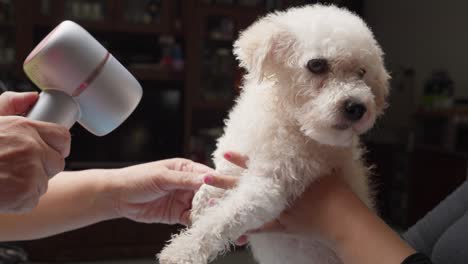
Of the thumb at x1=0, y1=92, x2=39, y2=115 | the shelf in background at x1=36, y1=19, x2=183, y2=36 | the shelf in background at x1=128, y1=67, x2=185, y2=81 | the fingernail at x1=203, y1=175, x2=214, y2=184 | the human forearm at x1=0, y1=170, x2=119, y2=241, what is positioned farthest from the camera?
the shelf in background at x1=128, y1=67, x2=185, y2=81

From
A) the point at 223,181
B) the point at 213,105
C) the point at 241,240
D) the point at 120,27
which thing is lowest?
the point at 213,105

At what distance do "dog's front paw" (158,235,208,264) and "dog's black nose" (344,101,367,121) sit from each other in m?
0.34

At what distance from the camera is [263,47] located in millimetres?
795

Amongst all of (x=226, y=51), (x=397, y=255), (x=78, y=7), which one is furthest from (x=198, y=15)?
(x=397, y=255)

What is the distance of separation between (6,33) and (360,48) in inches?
112

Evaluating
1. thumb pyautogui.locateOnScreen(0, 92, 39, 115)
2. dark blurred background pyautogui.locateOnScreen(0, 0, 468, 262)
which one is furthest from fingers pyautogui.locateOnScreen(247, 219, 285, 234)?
dark blurred background pyautogui.locateOnScreen(0, 0, 468, 262)

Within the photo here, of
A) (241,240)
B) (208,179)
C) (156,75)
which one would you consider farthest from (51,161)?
(156,75)

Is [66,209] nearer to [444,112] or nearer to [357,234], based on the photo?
[357,234]

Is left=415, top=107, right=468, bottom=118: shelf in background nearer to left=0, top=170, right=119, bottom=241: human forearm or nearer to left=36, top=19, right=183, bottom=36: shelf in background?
left=36, top=19, right=183, bottom=36: shelf in background

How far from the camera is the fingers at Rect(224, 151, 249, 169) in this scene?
0.77m

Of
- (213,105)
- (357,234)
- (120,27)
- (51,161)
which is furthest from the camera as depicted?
(213,105)

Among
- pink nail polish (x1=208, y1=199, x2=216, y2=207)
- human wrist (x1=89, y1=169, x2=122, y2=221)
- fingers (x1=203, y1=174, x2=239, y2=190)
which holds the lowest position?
human wrist (x1=89, y1=169, x2=122, y2=221)

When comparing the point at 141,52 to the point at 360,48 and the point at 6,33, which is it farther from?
the point at 360,48

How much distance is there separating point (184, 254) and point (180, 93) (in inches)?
105
